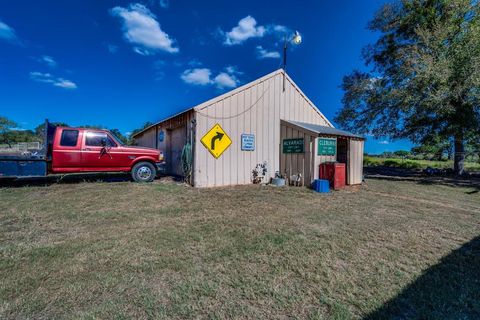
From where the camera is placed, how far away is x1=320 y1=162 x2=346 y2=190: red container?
359 inches

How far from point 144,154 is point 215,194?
334 centimetres

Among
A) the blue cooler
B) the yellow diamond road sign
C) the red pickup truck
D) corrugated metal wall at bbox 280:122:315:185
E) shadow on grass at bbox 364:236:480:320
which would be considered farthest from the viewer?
corrugated metal wall at bbox 280:122:315:185

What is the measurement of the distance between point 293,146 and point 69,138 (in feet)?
26.3

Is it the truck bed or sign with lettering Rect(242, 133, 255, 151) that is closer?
the truck bed

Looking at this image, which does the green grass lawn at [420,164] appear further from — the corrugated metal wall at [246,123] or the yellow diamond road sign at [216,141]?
the yellow diamond road sign at [216,141]

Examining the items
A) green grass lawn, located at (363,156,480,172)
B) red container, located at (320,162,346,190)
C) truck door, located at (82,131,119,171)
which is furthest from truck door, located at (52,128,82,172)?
green grass lawn, located at (363,156,480,172)

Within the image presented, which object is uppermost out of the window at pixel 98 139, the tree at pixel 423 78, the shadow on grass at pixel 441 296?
the tree at pixel 423 78

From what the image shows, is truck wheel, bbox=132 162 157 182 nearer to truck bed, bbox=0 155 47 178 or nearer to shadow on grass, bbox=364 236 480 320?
truck bed, bbox=0 155 47 178

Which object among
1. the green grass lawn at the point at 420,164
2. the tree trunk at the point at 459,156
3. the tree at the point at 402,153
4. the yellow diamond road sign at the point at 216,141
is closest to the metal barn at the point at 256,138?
the yellow diamond road sign at the point at 216,141

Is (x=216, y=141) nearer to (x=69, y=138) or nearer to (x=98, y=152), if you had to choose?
(x=98, y=152)

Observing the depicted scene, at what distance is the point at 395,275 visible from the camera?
293 centimetres

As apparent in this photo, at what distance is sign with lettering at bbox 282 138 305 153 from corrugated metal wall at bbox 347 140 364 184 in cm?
230

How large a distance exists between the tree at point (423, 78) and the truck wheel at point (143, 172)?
42.0 ft

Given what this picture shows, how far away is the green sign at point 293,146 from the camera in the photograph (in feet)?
31.7
